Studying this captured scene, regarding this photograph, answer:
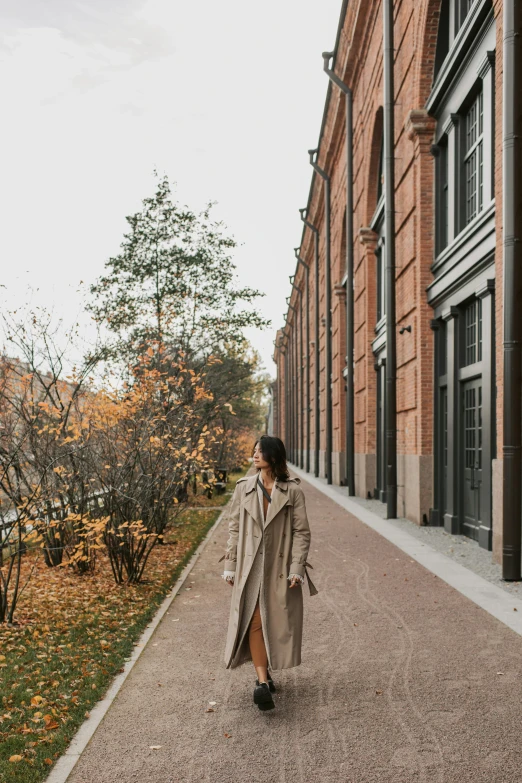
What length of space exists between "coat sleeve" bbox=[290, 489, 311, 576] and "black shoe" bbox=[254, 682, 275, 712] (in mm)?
684

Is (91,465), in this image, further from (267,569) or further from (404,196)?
(404,196)

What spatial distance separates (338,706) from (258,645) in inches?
23.4

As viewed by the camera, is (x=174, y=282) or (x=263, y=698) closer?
(x=263, y=698)

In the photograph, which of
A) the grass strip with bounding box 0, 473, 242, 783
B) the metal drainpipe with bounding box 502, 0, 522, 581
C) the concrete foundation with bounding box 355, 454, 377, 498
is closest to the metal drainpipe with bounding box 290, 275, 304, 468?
the concrete foundation with bounding box 355, 454, 377, 498

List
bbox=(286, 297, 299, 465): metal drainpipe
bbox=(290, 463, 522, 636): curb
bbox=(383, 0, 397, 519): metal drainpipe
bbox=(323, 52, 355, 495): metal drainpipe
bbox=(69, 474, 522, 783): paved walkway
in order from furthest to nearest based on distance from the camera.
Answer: bbox=(286, 297, 299, 465): metal drainpipe < bbox=(323, 52, 355, 495): metal drainpipe < bbox=(383, 0, 397, 519): metal drainpipe < bbox=(290, 463, 522, 636): curb < bbox=(69, 474, 522, 783): paved walkway

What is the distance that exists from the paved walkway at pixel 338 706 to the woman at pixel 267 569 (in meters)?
0.34

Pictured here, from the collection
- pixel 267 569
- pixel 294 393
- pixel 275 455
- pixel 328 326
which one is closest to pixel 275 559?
pixel 267 569

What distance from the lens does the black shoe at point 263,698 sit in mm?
4664

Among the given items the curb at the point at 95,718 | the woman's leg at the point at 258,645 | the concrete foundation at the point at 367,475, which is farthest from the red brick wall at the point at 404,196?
the woman's leg at the point at 258,645

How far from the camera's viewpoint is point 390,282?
16.3 metres

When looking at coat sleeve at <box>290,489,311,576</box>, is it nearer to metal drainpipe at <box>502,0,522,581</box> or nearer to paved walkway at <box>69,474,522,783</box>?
paved walkway at <box>69,474,522,783</box>

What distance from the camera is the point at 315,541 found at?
12703 mm

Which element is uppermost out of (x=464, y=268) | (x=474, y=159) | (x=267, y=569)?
(x=474, y=159)

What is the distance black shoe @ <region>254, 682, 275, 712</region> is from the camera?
4664 millimetres
